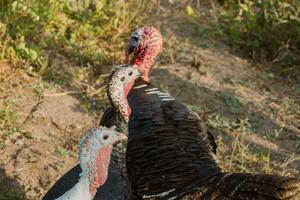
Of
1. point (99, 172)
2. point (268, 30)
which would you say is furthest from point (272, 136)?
point (99, 172)

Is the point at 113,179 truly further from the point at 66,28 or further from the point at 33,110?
the point at 66,28

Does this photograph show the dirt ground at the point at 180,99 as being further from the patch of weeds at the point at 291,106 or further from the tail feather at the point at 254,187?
the tail feather at the point at 254,187

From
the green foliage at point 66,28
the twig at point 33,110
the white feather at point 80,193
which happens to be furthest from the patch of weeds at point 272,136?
the white feather at point 80,193

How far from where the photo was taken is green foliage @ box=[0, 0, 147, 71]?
250 inches

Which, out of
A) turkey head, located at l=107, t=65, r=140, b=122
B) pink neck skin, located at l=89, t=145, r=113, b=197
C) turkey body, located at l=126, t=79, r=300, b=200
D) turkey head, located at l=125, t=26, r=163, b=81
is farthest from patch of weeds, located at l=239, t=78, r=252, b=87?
pink neck skin, located at l=89, t=145, r=113, b=197

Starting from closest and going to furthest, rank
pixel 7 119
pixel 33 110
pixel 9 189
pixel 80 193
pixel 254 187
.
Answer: pixel 80 193 → pixel 254 187 → pixel 9 189 → pixel 7 119 → pixel 33 110

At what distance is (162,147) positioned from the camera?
176 inches

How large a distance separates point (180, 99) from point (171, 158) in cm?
214

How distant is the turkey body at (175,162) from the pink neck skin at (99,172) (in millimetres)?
566

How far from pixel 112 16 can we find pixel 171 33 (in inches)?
28.3

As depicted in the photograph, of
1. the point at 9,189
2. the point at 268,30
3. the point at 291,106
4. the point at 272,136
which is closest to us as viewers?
the point at 9,189

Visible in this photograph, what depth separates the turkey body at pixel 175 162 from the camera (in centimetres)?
367

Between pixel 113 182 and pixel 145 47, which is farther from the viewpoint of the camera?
pixel 145 47

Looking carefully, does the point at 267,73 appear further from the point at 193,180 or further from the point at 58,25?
the point at 193,180
